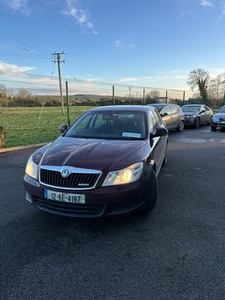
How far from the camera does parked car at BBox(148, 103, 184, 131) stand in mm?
10917

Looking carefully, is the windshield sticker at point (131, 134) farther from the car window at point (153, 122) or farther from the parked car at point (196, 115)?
the parked car at point (196, 115)

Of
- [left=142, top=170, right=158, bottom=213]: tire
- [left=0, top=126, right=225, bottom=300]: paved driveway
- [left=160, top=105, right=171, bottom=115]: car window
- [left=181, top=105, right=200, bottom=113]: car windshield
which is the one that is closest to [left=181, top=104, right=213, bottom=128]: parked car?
[left=181, top=105, right=200, bottom=113]: car windshield

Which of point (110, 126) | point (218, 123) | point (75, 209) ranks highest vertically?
point (110, 126)

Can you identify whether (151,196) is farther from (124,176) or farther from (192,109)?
(192,109)

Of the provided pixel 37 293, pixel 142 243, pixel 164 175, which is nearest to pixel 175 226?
pixel 142 243

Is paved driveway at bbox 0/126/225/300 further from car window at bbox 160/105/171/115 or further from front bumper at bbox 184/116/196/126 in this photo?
front bumper at bbox 184/116/196/126

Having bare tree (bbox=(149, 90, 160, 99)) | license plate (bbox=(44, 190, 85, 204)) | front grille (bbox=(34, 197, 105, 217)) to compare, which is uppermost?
bare tree (bbox=(149, 90, 160, 99))

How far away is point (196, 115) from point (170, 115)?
3628 millimetres

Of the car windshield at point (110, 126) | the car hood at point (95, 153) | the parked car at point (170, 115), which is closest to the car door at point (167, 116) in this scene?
the parked car at point (170, 115)

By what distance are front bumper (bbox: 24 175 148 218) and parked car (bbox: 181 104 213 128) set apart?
481 inches

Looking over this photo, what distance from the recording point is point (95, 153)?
305cm

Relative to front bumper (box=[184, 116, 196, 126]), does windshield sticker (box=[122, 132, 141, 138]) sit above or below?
above

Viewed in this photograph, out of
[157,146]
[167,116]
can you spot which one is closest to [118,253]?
[157,146]

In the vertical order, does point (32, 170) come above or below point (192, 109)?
below
